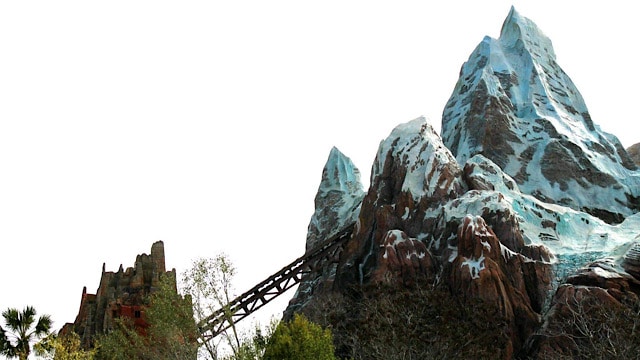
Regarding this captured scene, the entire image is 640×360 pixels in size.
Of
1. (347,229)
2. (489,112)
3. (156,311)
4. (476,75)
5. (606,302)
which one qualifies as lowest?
(606,302)

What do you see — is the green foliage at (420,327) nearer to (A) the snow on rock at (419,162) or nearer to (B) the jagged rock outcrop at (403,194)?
(B) the jagged rock outcrop at (403,194)

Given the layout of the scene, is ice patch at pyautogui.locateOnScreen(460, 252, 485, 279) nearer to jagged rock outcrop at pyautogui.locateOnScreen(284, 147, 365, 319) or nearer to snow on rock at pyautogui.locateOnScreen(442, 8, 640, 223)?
snow on rock at pyautogui.locateOnScreen(442, 8, 640, 223)

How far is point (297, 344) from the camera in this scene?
2872 cm

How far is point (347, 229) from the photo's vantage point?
5991 centimetres

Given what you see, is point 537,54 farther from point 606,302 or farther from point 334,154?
point 606,302

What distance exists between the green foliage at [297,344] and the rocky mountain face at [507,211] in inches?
441

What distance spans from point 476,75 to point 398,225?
2211 centimetres

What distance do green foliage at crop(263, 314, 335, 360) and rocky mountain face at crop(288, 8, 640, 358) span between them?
11.2 metres

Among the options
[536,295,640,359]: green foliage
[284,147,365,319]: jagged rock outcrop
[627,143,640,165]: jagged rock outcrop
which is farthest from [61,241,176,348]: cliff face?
[627,143,640,165]: jagged rock outcrop

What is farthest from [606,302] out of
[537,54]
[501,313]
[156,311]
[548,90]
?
[537,54]

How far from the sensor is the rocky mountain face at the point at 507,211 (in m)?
41.5

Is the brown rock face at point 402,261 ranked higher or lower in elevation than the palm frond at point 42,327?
lower

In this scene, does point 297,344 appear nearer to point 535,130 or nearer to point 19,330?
point 19,330

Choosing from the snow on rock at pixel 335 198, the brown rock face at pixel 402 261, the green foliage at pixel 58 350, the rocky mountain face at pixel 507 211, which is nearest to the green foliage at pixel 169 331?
the green foliage at pixel 58 350
